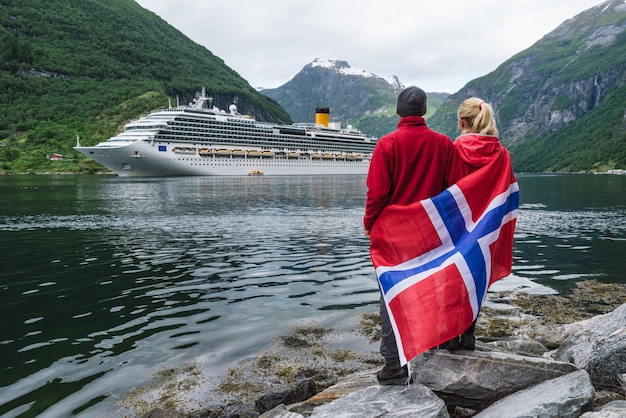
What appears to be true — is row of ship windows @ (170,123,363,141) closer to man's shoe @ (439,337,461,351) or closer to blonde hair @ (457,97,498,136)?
blonde hair @ (457,97,498,136)

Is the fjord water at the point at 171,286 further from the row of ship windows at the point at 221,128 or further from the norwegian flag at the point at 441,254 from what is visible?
the row of ship windows at the point at 221,128

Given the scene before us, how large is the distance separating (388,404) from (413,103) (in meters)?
3.31

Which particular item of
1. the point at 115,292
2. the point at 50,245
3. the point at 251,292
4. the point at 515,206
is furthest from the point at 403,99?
the point at 50,245

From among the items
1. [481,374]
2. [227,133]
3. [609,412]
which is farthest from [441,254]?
[227,133]

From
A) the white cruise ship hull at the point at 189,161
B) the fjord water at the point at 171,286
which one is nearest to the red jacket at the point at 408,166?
the fjord water at the point at 171,286

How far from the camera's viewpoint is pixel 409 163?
4.62 metres

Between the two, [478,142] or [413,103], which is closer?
[413,103]

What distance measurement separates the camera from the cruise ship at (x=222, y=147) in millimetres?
95188

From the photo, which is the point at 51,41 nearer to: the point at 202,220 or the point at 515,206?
the point at 202,220

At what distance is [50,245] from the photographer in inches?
739

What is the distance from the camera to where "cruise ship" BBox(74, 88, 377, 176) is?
9519cm

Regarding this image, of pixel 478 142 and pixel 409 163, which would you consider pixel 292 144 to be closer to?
pixel 478 142

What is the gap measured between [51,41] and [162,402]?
23520 centimetres

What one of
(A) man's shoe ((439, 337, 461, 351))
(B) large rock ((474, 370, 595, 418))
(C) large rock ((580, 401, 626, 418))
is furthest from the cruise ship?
(C) large rock ((580, 401, 626, 418))
